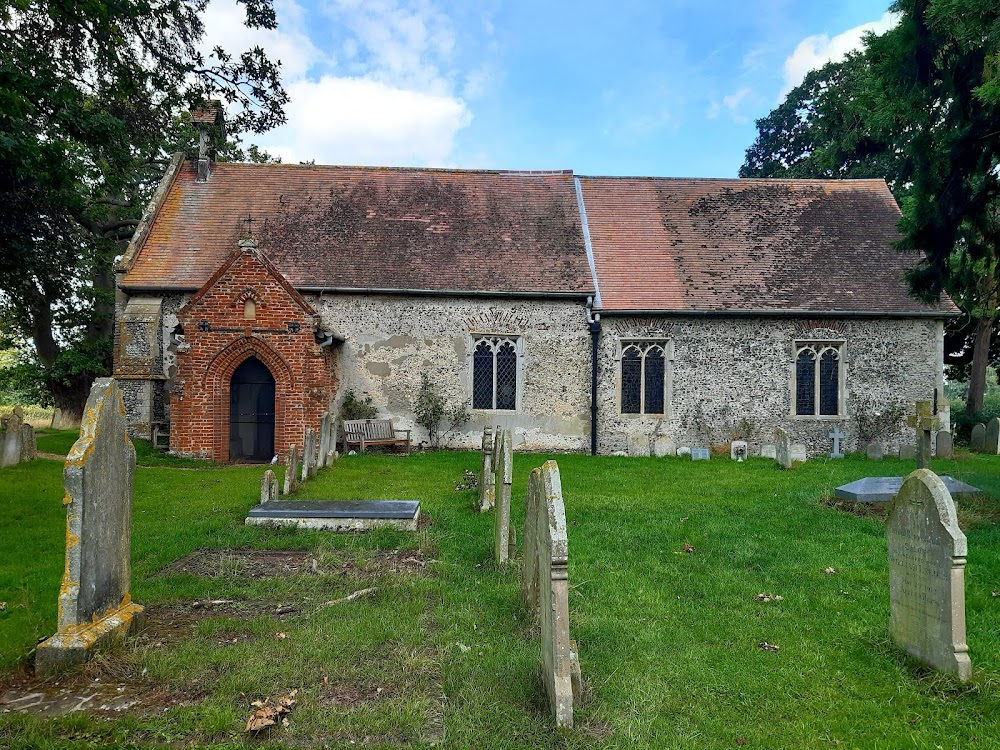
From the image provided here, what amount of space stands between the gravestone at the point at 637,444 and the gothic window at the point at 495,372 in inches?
124

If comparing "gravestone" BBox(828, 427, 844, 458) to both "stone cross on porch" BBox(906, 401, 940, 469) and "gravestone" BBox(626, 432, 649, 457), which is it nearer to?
"gravestone" BBox(626, 432, 649, 457)

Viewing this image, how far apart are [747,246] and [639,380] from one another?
5.21m

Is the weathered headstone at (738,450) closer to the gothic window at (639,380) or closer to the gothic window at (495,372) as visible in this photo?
the gothic window at (639,380)

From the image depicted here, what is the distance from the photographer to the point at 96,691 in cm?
396

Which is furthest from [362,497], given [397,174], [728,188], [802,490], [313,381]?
[728,188]

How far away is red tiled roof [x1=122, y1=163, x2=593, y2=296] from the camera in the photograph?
16.6 metres

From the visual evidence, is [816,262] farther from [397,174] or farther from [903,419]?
[397,174]

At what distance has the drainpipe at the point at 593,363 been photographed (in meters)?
16.5

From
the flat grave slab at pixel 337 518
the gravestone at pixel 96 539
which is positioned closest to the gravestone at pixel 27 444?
the flat grave slab at pixel 337 518

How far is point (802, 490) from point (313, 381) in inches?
401

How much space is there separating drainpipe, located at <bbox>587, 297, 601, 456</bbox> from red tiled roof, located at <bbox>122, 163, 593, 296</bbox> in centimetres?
63

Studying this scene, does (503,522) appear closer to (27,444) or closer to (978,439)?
(27,444)

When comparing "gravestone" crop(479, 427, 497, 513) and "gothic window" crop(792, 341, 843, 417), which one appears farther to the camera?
"gothic window" crop(792, 341, 843, 417)

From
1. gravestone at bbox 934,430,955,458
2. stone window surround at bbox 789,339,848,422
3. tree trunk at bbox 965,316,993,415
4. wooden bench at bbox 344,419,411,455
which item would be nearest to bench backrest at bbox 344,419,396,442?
wooden bench at bbox 344,419,411,455
